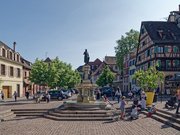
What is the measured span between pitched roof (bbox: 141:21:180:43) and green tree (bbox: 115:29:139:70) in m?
18.4

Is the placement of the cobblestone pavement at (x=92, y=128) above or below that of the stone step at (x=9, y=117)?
below

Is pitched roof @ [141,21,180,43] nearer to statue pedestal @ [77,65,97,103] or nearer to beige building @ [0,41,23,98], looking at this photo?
beige building @ [0,41,23,98]

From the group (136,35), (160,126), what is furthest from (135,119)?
(136,35)

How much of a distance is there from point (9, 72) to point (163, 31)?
26.3 m

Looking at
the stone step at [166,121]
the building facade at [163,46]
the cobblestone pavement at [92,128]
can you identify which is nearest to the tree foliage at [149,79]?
the stone step at [166,121]

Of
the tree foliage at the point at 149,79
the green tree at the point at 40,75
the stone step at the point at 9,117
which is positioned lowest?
the stone step at the point at 9,117

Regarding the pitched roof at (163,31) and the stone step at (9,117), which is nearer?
the stone step at (9,117)

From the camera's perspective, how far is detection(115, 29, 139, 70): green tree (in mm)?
69625

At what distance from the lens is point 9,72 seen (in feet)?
148

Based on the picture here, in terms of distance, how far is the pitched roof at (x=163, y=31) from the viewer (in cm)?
4720

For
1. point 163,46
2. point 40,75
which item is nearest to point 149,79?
point 163,46

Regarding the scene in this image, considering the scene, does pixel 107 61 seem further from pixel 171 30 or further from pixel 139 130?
pixel 139 130

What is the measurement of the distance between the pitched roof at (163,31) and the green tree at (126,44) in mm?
18405

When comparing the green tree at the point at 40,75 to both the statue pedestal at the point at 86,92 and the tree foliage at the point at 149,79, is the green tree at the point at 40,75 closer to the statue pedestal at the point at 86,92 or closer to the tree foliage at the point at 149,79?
the tree foliage at the point at 149,79
